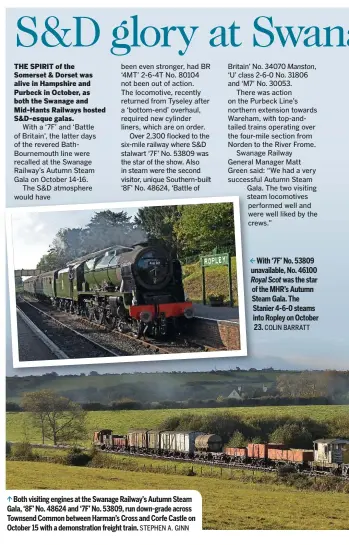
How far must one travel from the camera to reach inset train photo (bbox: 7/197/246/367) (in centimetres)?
1581

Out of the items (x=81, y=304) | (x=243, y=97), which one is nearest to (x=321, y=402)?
(x=243, y=97)

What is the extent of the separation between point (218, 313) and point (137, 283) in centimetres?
462

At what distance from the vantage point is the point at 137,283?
68.6 feet

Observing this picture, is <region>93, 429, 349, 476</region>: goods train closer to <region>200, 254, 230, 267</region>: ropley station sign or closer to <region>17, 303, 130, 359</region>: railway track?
<region>17, 303, 130, 359</region>: railway track

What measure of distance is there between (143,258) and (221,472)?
6.01 m

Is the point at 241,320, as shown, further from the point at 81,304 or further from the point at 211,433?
the point at 81,304

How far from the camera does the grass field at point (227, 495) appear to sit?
627 inches

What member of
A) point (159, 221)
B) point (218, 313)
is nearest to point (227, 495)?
point (218, 313)

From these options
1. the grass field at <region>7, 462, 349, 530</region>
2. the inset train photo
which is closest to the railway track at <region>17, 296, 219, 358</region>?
the inset train photo

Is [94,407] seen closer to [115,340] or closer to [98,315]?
[115,340]

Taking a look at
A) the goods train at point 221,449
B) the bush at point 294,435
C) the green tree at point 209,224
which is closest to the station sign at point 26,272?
the green tree at point 209,224

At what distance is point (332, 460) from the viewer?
16828 millimetres

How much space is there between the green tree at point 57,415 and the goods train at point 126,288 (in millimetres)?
2324

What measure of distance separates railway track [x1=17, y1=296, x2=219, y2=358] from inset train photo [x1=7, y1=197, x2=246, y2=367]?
0.09 ft
